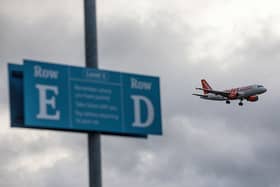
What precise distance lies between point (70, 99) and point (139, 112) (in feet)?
9.17

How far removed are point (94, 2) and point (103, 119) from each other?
148 inches

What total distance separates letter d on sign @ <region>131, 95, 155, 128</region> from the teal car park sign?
185 millimetres

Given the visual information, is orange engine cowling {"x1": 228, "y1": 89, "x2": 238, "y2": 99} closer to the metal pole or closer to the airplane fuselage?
the airplane fuselage

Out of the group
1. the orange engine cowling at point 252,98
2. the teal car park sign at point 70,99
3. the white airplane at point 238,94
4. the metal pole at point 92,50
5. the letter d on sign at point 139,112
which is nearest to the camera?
the teal car park sign at point 70,99

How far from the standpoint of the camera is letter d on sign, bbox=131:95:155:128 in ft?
126

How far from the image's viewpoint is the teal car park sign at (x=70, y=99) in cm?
3641

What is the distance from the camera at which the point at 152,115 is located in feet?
128

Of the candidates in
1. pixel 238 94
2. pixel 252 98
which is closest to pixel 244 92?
pixel 238 94

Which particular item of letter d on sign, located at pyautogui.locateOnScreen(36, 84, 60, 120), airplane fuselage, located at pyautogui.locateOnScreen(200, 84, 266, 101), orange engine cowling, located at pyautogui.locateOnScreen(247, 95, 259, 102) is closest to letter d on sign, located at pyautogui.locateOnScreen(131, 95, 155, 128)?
letter d on sign, located at pyautogui.locateOnScreen(36, 84, 60, 120)

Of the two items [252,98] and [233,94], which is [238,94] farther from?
[252,98]

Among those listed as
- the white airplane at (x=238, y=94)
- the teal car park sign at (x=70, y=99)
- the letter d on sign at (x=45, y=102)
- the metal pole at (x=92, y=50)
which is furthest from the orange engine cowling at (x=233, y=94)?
the letter d on sign at (x=45, y=102)

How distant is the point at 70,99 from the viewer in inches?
1446

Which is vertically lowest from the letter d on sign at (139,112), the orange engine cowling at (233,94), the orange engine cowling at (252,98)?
the letter d on sign at (139,112)

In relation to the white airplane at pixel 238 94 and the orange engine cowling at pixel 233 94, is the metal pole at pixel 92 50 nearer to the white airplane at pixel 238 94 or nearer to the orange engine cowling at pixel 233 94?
the white airplane at pixel 238 94
